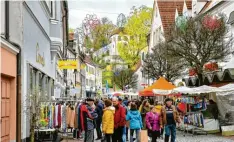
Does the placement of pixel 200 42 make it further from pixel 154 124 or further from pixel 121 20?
pixel 121 20

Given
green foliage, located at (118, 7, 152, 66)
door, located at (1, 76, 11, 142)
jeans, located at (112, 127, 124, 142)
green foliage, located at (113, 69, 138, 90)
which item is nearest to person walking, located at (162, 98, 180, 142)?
jeans, located at (112, 127, 124, 142)

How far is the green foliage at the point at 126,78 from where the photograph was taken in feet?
252

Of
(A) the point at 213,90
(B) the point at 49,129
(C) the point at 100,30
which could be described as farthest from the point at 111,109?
(C) the point at 100,30

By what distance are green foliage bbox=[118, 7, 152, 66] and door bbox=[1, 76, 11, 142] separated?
5737cm

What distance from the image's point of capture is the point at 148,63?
4194 centimetres

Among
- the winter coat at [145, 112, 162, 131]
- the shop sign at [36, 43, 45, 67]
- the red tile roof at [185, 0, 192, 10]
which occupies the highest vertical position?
the red tile roof at [185, 0, 192, 10]

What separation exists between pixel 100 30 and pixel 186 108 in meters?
55.3

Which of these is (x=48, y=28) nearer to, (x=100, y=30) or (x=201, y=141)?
(x=201, y=141)

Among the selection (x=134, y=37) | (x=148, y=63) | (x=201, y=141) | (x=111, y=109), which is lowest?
(x=201, y=141)

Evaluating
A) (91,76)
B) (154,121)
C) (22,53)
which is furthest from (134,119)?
(91,76)

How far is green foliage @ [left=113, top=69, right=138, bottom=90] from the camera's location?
3027 inches

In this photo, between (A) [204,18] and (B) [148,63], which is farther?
(B) [148,63]

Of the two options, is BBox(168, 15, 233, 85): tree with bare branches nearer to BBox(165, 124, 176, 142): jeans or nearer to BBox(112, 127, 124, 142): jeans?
BBox(165, 124, 176, 142): jeans

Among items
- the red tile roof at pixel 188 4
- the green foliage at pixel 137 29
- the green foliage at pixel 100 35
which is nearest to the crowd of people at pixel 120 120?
the red tile roof at pixel 188 4
